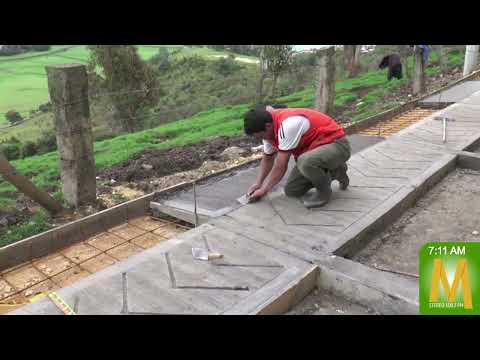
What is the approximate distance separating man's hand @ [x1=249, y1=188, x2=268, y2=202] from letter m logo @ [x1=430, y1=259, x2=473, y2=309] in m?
2.00

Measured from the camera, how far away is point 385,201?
445 cm

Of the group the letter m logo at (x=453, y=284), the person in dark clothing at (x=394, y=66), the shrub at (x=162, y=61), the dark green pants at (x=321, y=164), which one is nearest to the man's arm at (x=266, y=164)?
the dark green pants at (x=321, y=164)

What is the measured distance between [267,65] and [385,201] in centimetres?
1255

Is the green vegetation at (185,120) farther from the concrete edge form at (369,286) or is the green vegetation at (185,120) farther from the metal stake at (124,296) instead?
the concrete edge form at (369,286)

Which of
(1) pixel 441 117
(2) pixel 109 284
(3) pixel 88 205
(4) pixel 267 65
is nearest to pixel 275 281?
(2) pixel 109 284

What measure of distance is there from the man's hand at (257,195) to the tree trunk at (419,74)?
27.7 ft

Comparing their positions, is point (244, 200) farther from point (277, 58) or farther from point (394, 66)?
point (277, 58)

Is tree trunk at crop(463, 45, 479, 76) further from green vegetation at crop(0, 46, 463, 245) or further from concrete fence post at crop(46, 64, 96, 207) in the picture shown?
concrete fence post at crop(46, 64, 96, 207)

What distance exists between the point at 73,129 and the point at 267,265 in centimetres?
297

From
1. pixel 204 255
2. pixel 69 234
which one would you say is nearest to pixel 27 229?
pixel 69 234

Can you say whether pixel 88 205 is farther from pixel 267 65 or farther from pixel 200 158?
pixel 267 65

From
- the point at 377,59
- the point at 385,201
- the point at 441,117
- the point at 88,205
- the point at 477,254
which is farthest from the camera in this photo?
the point at 377,59

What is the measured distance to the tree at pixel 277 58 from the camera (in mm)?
15336

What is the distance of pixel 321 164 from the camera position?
414 centimetres
